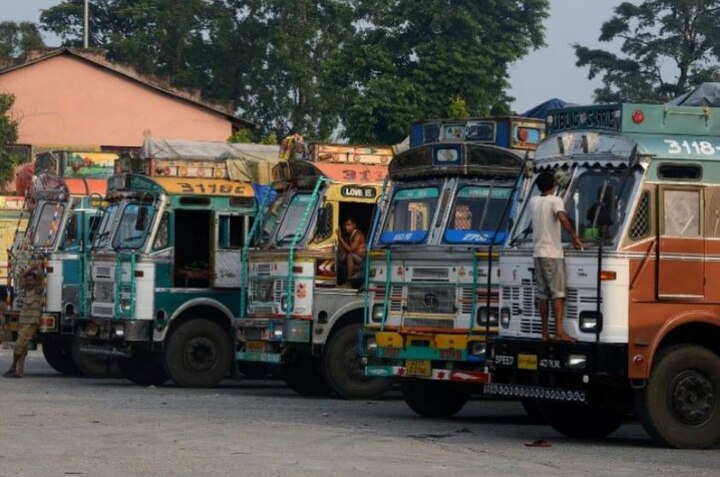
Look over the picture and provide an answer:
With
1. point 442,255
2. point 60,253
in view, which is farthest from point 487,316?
point 60,253

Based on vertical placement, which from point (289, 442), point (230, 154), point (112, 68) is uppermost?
point (112, 68)

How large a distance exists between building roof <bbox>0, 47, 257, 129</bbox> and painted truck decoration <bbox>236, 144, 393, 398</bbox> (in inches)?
1417

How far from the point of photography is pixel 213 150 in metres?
26.2

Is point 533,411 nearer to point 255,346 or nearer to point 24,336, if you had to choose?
point 255,346

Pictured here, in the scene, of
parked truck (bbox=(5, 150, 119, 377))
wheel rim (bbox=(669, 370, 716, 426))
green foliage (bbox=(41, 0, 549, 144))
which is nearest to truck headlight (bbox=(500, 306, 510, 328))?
wheel rim (bbox=(669, 370, 716, 426))

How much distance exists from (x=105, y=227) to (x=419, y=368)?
8.27 meters

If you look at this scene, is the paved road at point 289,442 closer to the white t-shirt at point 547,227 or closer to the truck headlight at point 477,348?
the truck headlight at point 477,348

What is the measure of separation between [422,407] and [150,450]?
16.5ft

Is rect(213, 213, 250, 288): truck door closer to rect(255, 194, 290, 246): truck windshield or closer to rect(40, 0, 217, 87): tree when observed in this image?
rect(255, 194, 290, 246): truck windshield

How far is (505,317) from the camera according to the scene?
54.0 feet

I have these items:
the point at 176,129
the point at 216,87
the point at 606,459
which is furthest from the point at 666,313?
the point at 216,87

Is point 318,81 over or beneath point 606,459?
over

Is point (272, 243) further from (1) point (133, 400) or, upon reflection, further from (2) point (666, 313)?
(2) point (666, 313)

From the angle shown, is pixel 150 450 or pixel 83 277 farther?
pixel 83 277
